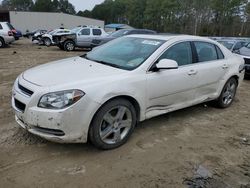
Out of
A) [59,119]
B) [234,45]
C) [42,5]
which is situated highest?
[42,5]

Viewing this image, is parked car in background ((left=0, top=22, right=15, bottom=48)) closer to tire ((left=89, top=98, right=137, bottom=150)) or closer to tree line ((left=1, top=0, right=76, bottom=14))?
tire ((left=89, top=98, right=137, bottom=150))

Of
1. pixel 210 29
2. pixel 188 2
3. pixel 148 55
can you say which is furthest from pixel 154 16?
pixel 148 55

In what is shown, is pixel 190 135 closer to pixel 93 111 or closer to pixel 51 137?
pixel 93 111

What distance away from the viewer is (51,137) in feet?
10.9

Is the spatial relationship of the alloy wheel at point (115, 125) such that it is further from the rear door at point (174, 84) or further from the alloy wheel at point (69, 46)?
the alloy wheel at point (69, 46)

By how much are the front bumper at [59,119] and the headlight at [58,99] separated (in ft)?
0.16

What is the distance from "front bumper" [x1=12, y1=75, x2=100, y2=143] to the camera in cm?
320

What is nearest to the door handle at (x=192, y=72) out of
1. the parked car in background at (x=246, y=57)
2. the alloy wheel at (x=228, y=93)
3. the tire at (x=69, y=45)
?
the alloy wheel at (x=228, y=93)

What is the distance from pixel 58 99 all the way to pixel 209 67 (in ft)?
9.53

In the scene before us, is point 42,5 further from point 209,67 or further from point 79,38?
point 209,67

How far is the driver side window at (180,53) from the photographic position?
4.31 meters

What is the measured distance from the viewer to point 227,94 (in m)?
5.72

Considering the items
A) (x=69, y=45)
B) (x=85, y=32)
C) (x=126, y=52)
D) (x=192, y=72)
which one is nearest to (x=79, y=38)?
(x=85, y=32)

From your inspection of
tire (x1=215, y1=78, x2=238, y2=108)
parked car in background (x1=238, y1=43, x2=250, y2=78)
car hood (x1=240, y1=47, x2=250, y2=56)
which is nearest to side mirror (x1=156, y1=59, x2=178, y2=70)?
tire (x1=215, y1=78, x2=238, y2=108)
